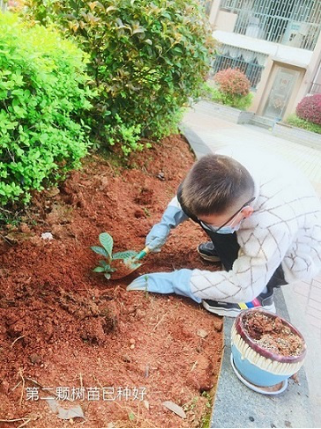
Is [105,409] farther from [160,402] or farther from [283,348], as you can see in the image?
[283,348]

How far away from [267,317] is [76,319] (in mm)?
940

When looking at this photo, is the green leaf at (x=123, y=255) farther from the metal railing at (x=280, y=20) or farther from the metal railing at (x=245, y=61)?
the metal railing at (x=280, y=20)

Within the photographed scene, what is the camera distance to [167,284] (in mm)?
2197

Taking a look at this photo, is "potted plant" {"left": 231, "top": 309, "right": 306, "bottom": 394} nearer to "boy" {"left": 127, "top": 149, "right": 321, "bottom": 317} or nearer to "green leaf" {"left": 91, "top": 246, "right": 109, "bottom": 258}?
"boy" {"left": 127, "top": 149, "right": 321, "bottom": 317}

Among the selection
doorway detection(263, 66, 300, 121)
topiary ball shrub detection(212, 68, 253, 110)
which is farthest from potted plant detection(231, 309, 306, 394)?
doorway detection(263, 66, 300, 121)

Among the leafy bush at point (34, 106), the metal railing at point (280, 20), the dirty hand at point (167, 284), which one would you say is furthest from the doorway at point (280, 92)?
the dirty hand at point (167, 284)

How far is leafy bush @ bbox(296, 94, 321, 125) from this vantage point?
48.1ft

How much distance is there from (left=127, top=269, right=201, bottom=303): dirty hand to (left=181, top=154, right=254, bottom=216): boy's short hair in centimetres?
53

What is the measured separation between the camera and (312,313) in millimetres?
2896

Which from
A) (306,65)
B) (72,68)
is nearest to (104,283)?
(72,68)

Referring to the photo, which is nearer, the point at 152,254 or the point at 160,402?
the point at 160,402

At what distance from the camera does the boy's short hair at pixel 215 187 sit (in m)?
1.72

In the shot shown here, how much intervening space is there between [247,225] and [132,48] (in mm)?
2108

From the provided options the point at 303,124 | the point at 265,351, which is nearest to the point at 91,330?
the point at 265,351
